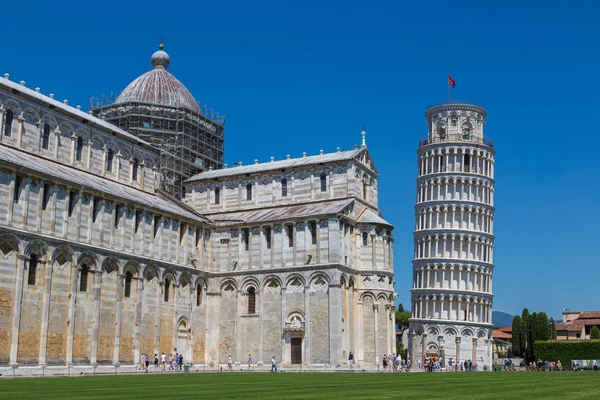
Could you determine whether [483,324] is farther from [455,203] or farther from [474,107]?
[474,107]

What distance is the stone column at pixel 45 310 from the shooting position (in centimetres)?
4181

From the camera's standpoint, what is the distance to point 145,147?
201 feet

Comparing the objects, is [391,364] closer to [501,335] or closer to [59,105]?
[59,105]

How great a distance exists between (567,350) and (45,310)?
55718mm

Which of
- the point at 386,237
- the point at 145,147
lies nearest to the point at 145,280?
the point at 145,147

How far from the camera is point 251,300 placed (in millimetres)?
57406

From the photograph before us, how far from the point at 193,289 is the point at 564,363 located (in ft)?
139

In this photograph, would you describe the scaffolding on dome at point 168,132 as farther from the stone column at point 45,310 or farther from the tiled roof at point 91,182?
the stone column at point 45,310

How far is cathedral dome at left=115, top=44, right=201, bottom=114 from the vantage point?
70312mm

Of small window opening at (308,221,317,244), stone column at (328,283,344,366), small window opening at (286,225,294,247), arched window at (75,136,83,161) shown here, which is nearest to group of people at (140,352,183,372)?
stone column at (328,283,344,366)

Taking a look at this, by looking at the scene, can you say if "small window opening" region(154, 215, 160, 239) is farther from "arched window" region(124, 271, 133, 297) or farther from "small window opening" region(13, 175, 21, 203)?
"small window opening" region(13, 175, 21, 203)

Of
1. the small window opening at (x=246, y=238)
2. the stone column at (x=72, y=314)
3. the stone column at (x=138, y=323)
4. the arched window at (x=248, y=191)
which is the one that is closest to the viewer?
the stone column at (x=72, y=314)

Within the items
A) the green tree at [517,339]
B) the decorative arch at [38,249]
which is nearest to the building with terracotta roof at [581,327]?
the green tree at [517,339]

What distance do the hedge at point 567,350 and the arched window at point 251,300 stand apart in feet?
118
